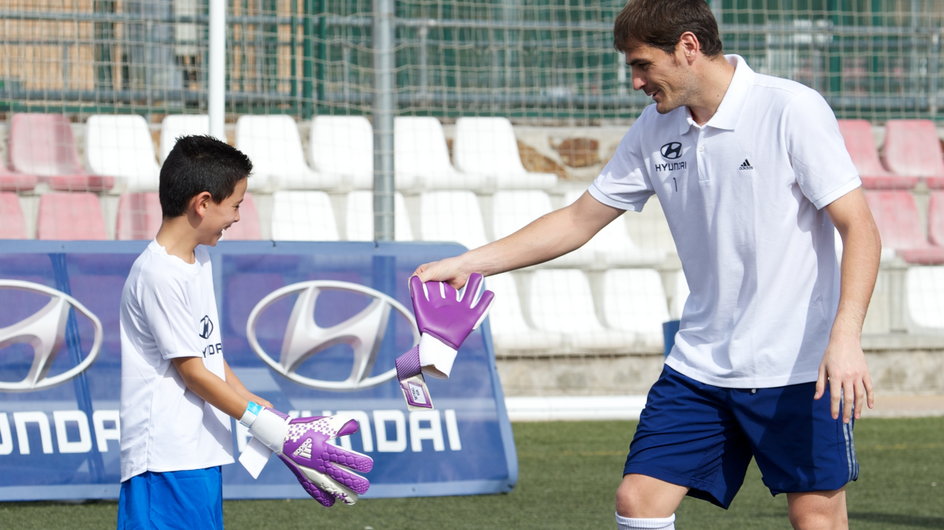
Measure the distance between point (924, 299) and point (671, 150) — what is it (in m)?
6.72

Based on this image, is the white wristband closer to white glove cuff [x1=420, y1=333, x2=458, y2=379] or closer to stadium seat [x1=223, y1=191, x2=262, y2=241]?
white glove cuff [x1=420, y1=333, x2=458, y2=379]

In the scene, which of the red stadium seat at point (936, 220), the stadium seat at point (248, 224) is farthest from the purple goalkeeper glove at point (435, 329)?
the red stadium seat at point (936, 220)

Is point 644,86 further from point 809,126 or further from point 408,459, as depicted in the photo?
point 408,459

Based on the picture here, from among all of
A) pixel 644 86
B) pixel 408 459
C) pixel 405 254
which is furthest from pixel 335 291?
pixel 644 86

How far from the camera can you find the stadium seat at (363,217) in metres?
8.88

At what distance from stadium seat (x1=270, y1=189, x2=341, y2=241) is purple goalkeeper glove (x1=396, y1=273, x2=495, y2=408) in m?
5.12

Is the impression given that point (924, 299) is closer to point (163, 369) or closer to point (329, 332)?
point (329, 332)

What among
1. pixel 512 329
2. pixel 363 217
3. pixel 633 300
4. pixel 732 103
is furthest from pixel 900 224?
pixel 732 103

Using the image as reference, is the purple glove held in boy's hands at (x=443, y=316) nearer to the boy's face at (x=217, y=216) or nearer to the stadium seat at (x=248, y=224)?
the boy's face at (x=217, y=216)

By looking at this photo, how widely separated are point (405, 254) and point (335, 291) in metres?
0.32

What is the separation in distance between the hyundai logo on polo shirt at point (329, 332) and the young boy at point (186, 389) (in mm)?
2153

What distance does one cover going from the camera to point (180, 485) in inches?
130

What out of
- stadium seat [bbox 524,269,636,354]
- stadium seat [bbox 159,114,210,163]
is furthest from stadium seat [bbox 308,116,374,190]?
stadium seat [bbox 524,269,636,354]

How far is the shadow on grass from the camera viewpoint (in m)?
5.26
